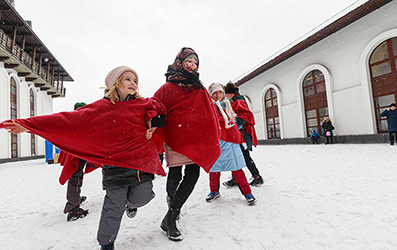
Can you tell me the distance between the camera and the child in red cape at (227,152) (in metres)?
2.75

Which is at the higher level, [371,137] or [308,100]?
[308,100]

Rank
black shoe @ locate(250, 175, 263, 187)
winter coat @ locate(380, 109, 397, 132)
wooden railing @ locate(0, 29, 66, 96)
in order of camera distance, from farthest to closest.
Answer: wooden railing @ locate(0, 29, 66, 96)
winter coat @ locate(380, 109, 397, 132)
black shoe @ locate(250, 175, 263, 187)

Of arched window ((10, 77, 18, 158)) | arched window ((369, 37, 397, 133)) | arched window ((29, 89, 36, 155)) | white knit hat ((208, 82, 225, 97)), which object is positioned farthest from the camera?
arched window ((29, 89, 36, 155))

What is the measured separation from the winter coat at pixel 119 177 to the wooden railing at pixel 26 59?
19.7m

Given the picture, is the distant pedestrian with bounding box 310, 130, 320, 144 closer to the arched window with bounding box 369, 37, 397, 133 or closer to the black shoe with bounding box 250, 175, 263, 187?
the arched window with bounding box 369, 37, 397, 133

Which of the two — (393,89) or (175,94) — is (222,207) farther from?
(393,89)

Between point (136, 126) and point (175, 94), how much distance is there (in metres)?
0.54

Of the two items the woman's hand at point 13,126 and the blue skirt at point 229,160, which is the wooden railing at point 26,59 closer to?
the woman's hand at point 13,126

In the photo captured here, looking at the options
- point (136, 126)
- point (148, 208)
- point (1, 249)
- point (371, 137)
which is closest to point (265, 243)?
point (136, 126)

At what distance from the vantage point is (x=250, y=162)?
3.50 meters

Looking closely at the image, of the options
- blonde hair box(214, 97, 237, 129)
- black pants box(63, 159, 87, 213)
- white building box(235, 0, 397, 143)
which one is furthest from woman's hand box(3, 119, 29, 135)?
white building box(235, 0, 397, 143)

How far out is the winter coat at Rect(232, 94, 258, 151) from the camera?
3252 millimetres

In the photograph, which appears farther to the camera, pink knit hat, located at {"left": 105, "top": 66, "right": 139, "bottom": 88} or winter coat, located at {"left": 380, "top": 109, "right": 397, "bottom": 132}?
winter coat, located at {"left": 380, "top": 109, "right": 397, "bottom": 132}

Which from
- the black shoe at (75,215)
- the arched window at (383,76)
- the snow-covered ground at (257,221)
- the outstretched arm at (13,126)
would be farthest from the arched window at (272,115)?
the outstretched arm at (13,126)
